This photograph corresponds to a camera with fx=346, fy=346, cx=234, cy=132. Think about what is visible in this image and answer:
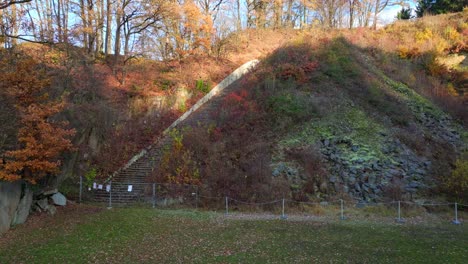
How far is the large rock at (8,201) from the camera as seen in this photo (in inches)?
449

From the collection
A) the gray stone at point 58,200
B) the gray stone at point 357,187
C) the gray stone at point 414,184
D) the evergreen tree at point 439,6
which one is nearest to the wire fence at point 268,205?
the gray stone at point 357,187

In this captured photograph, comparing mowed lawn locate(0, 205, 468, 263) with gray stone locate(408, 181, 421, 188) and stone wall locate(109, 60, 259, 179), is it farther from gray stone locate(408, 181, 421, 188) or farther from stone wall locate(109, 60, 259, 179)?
stone wall locate(109, 60, 259, 179)

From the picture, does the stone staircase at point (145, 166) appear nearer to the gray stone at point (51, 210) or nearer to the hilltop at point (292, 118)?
the hilltop at point (292, 118)

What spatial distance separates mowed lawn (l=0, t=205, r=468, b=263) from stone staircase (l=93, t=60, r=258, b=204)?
3.03 meters

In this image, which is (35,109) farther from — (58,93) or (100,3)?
(100,3)

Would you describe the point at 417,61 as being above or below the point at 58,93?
above

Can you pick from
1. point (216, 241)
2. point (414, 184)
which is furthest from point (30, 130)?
point (414, 184)

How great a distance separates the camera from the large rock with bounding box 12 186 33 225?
12083mm

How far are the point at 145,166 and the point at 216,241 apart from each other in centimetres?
961

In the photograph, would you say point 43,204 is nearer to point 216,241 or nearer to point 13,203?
point 13,203

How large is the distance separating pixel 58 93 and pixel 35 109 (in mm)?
3500

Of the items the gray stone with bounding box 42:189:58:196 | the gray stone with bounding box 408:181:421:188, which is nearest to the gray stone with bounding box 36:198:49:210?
the gray stone with bounding box 42:189:58:196

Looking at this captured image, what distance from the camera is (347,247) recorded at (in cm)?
952

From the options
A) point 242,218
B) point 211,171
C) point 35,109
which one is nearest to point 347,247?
point 242,218
